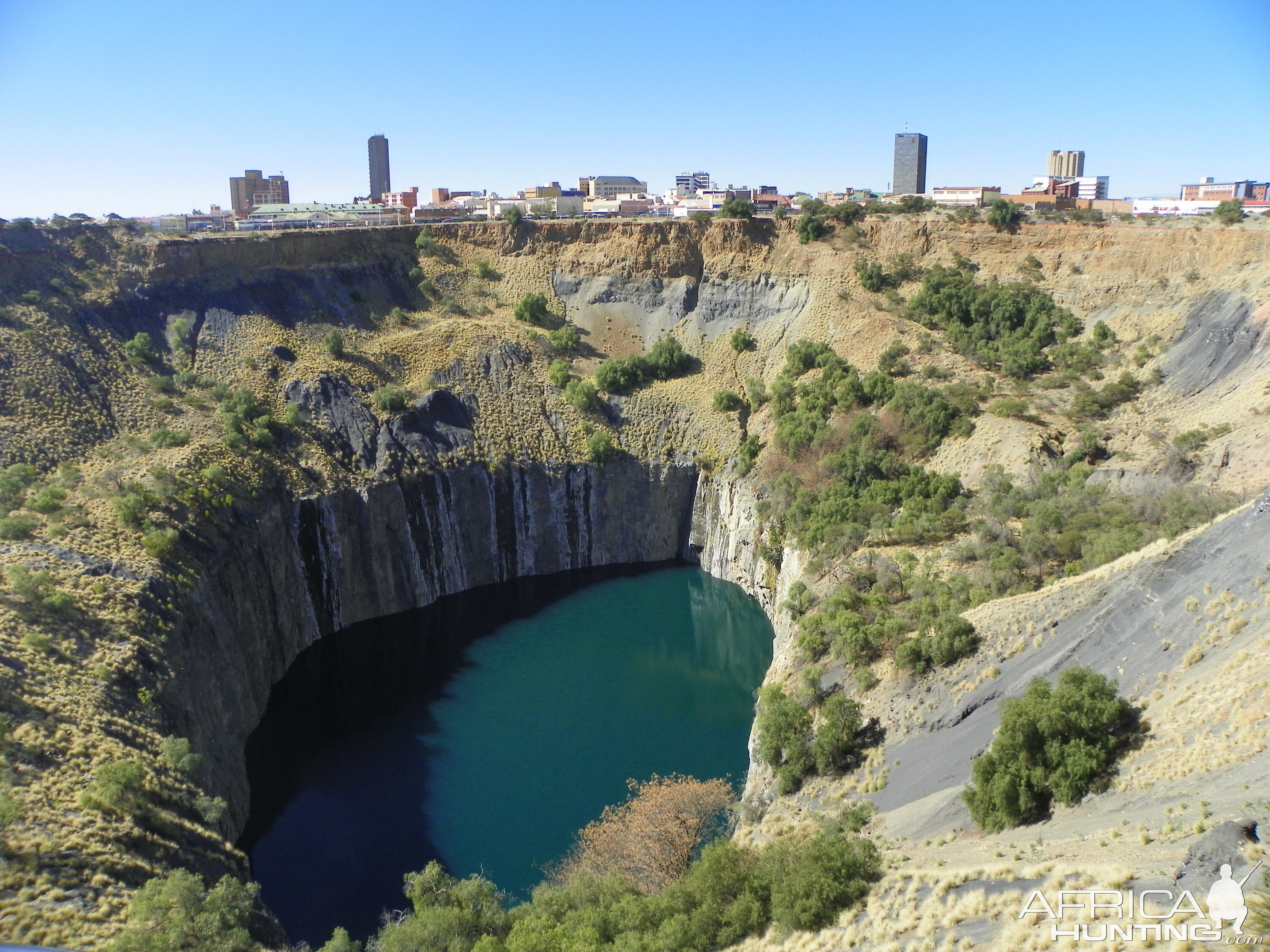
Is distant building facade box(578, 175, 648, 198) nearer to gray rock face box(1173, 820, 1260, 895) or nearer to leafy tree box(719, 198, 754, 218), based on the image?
leafy tree box(719, 198, 754, 218)

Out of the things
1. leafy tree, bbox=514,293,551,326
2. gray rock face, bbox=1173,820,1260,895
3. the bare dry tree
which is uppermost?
leafy tree, bbox=514,293,551,326

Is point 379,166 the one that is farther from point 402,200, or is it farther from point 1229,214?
point 1229,214

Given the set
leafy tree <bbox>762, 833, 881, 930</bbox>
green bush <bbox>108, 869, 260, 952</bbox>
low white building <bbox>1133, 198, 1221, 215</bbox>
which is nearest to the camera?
leafy tree <bbox>762, 833, 881, 930</bbox>

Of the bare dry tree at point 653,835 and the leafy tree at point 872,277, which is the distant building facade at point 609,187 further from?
the bare dry tree at point 653,835

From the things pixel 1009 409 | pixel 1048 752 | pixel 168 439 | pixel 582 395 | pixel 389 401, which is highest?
pixel 1009 409

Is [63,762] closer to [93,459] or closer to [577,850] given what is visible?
[577,850]

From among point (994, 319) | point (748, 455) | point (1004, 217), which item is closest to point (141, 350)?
point (748, 455)

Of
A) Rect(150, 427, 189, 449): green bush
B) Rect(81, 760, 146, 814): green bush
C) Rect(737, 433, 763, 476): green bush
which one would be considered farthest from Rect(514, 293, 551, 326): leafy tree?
Rect(81, 760, 146, 814): green bush
